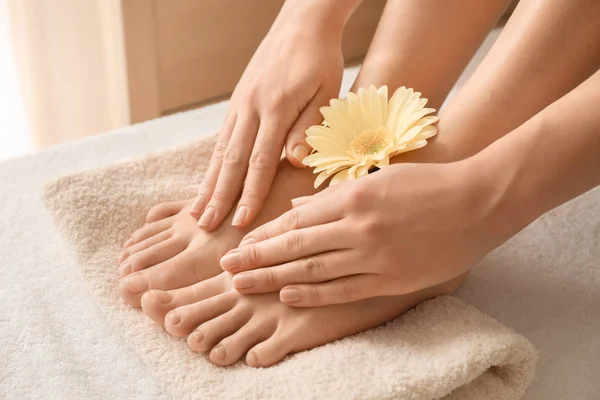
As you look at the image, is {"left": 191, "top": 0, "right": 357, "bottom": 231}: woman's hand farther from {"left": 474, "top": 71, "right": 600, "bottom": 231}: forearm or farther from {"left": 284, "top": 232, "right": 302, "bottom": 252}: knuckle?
{"left": 474, "top": 71, "right": 600, "bottom": 231}: forearm

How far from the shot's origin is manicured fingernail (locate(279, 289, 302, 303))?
820mm

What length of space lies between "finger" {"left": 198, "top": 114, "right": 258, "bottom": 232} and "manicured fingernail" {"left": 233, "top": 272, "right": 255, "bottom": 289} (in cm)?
11

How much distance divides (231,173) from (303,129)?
111 millimetres

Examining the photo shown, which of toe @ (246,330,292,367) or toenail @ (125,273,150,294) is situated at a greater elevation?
toenail @ (125,273,150,294)

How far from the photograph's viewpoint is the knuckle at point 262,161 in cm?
94

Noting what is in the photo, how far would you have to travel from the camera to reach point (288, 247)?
0.82 m

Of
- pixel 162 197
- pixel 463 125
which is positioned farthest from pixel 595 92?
pixel 162 197

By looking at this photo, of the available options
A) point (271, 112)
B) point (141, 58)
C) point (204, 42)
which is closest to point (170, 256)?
point (271, 112)

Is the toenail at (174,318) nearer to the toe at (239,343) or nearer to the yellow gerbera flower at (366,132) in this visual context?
the toe at (239,343)

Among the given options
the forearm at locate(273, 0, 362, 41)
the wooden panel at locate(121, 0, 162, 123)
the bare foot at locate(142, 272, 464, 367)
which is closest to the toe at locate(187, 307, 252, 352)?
the bare foot at locate(142, 272, 464, 367)

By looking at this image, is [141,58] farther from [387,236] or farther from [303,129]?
[387,236]

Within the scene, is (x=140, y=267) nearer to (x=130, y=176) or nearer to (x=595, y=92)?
(x=130, y=176)

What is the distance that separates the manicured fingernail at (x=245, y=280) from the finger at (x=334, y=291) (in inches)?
1.5

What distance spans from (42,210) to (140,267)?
23cm
